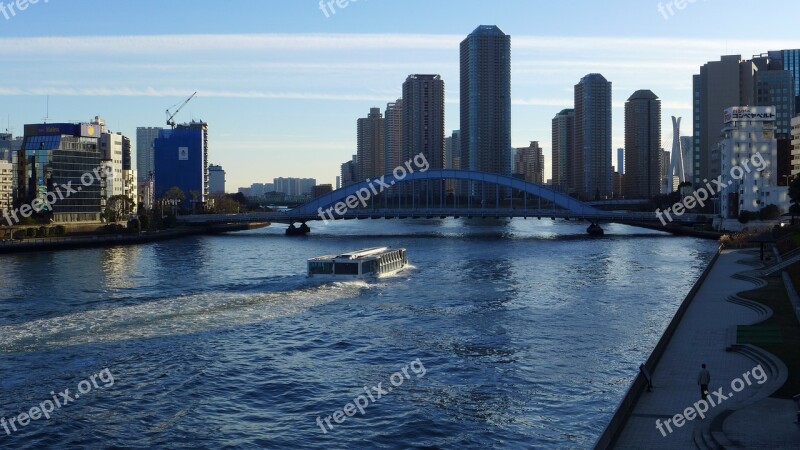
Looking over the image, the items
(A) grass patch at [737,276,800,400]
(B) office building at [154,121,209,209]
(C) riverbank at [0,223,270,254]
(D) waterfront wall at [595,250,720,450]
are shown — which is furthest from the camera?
(B) office building at [154,121,209,209]

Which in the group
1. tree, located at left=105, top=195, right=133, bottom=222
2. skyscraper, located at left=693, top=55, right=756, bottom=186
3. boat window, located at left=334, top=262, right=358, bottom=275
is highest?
skyscraper, located at left=693, top=55, right=756, bottom=186

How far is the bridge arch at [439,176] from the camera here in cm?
12706

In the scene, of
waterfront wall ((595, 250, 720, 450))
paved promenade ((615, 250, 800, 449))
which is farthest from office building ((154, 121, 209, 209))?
waterfront wall ((595, 250, 720, 450))

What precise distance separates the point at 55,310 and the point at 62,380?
15.7 m

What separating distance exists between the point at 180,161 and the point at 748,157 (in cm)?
13477

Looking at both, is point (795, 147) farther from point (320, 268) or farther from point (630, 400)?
point (630, 400)

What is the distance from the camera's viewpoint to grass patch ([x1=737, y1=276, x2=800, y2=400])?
75.0 feet

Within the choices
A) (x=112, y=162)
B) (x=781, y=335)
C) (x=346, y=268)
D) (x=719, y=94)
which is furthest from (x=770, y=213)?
(x=112, y=162)

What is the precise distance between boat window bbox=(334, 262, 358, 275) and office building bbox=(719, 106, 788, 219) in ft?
225

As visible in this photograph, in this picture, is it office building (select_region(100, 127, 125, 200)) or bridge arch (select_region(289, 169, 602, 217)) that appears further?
office building (select_region(100, 127, 125, 200))

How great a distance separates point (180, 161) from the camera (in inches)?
7662

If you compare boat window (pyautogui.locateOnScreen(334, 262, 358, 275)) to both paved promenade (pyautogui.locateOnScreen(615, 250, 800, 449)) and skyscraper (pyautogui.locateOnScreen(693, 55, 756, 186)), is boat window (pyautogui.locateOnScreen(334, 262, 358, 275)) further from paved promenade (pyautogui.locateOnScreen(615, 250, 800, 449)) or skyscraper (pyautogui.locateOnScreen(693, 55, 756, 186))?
skyscraper (pyautogui.locateOnScreen(693, 55, 756, 186))


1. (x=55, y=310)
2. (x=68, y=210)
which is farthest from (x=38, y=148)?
(x=55, y=310)

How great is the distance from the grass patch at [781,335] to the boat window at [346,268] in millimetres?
26436
